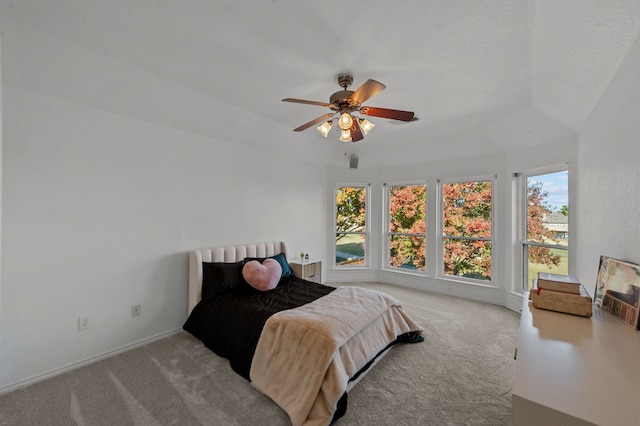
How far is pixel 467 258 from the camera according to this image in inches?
178

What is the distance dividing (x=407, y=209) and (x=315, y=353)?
3.79 metres

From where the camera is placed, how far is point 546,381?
2.99 ft

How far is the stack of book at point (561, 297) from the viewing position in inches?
59.7

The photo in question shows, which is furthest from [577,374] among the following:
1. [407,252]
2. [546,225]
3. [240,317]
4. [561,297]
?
[407,252]

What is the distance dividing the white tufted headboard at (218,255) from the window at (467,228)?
2946 millimetres

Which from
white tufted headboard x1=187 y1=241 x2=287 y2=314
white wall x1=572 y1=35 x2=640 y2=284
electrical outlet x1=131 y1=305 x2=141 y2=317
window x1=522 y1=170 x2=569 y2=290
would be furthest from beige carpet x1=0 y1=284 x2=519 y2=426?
window x1=522 y1=170 x2=569 y2=290

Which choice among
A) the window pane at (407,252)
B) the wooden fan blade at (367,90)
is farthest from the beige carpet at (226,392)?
the wooden fan blade at (367,90)

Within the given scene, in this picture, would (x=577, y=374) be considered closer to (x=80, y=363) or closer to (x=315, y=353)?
(x=315, y=353)

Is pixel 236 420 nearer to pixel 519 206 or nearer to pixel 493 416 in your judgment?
pixel 493 416

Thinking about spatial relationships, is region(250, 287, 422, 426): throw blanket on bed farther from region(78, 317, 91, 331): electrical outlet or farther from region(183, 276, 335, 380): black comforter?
region(78, 317, 91, 331): electrical outlet

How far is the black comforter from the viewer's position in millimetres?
2303

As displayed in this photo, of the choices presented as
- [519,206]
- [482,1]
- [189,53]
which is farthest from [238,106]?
[519,206]

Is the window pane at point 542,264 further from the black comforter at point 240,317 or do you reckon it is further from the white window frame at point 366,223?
the black comforter at point 240,317

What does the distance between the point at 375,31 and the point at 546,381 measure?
2.12m
